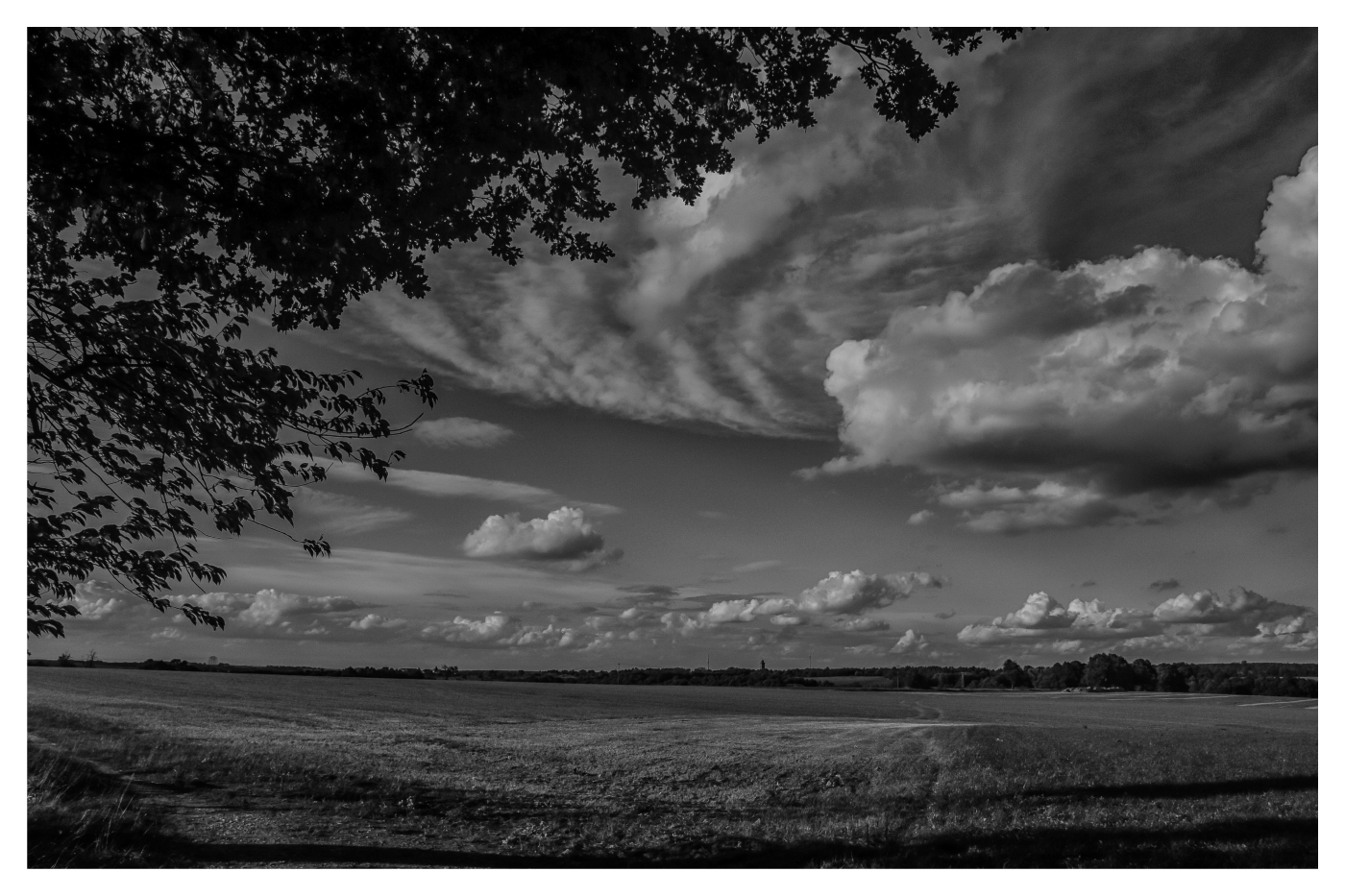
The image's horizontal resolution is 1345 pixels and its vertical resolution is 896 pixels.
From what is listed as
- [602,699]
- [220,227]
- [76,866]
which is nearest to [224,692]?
[602,699]

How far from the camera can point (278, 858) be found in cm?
834

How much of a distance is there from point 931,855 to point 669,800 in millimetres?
4385

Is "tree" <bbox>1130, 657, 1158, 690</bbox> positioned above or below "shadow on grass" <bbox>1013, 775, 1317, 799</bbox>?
below

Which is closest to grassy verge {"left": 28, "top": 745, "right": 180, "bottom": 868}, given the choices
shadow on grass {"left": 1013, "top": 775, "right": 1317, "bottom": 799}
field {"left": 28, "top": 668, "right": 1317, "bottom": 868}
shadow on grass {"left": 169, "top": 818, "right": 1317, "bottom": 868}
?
field {"left": 28, "top": 668, "right": 1317, "bottom": 868}

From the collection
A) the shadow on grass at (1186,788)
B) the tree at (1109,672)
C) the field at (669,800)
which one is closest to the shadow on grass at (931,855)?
the field at (669,800)

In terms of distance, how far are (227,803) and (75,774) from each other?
2325 mm

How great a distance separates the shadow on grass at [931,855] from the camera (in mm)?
8375

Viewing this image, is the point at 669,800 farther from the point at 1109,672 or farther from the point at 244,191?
the point at 1109,672

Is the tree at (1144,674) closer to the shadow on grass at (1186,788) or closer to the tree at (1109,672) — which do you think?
the tree at (1109,672)

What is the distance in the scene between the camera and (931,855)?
8.88 meters

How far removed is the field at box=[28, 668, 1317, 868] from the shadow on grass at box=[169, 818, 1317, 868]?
0.03 meters

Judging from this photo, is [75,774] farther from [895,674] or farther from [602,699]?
[895,674]

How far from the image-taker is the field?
8.67m

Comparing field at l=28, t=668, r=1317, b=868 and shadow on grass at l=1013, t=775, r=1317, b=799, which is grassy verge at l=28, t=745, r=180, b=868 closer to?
field at l=28, t=668, r=1317, b=868
